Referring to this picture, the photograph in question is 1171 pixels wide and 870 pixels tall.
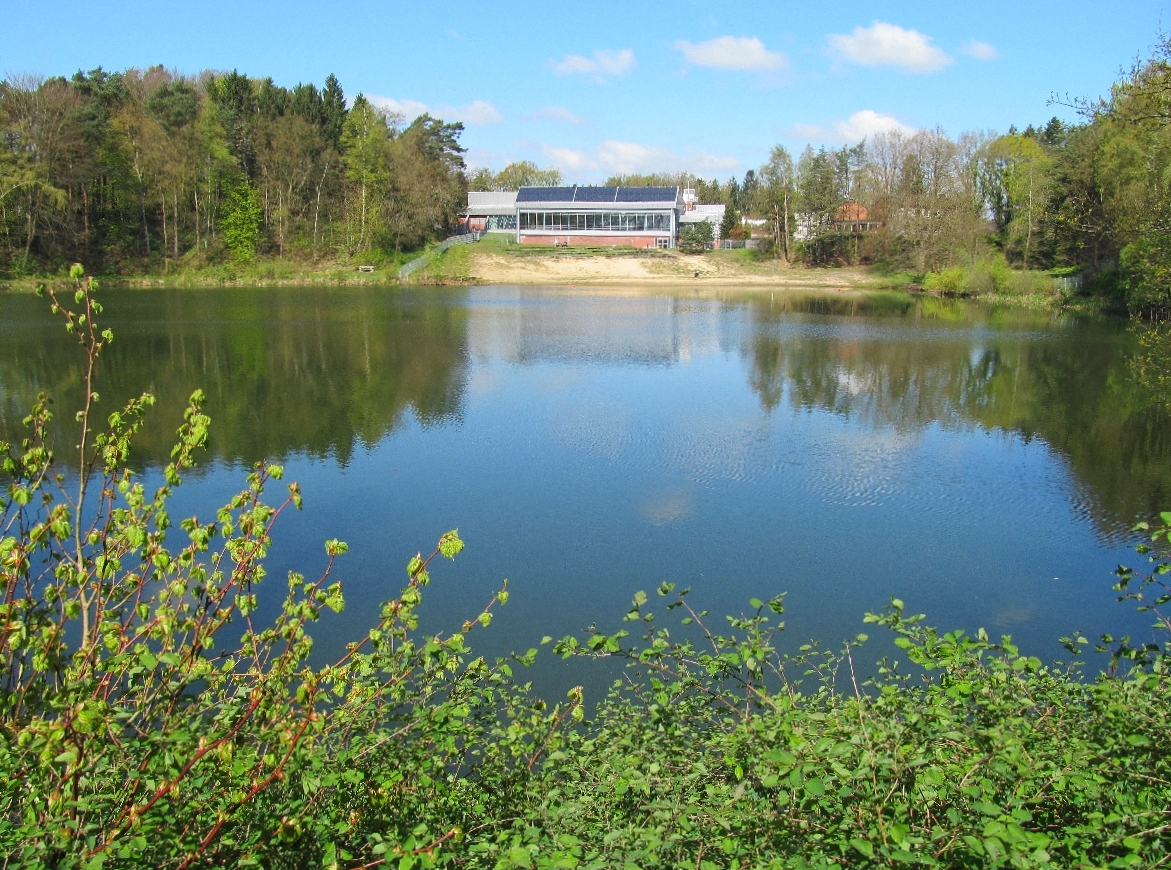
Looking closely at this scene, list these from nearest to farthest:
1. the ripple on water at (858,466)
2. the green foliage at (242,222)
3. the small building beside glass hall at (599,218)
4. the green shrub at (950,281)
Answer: the ripple on water at (858,466)
the green shrub at (950,281)
the green foliage at (242,222)
the small building beside glass hall at (599,218)

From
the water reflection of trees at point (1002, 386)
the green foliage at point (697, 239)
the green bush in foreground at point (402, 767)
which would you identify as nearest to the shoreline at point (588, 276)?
the green foliage at point (697, 239)

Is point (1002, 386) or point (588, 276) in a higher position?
point (588, 276)

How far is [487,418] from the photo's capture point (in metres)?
18.1

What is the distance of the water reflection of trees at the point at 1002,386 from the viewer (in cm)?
1552

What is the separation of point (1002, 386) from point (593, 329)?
598 inches

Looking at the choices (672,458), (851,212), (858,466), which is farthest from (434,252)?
(858,466)

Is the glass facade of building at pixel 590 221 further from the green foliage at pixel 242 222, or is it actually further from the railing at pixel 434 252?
the green foliage at pixel 242 222

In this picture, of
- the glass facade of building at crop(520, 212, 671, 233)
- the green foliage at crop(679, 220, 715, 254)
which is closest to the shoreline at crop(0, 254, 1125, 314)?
the green foliage at crop(679, 220, 715, 254)

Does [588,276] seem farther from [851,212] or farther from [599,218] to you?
[851,212]

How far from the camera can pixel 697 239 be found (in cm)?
6719

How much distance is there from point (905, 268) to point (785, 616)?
54331mm

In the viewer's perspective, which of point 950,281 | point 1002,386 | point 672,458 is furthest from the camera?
point 950,281

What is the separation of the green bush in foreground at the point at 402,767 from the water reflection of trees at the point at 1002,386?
33.3 ft

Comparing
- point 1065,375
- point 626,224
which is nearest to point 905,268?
point 626,224
